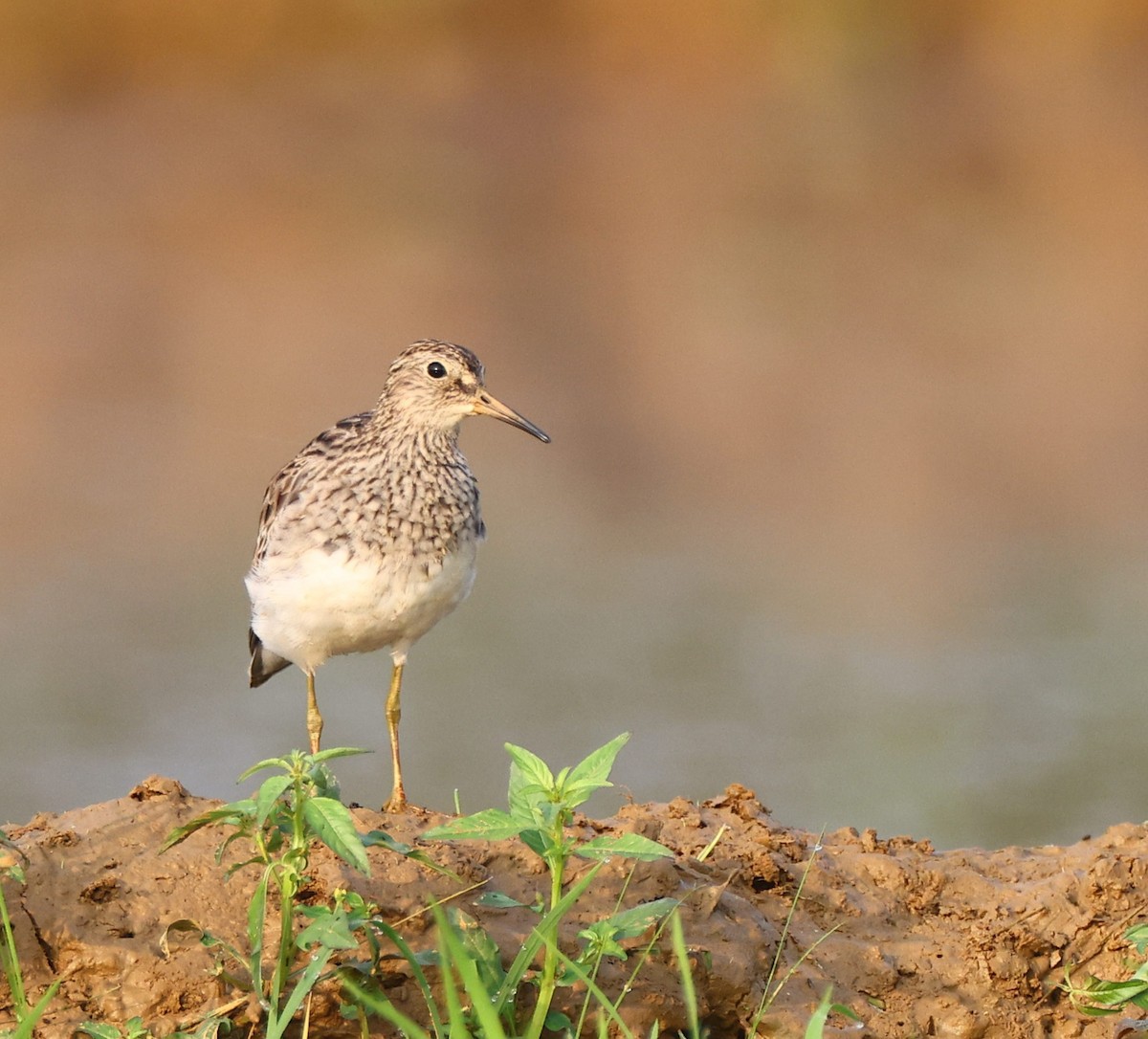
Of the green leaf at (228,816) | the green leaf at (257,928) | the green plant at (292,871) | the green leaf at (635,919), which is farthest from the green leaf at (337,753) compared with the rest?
the green leaf at (635,919)

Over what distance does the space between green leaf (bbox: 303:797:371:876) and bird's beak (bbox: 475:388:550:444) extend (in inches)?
102

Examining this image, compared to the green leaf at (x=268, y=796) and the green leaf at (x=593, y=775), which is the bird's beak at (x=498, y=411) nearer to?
the green leaf at (x=593, y=775)

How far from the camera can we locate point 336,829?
11.5ft

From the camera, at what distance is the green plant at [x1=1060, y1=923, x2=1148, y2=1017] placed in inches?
159

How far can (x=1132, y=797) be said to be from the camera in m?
10.7

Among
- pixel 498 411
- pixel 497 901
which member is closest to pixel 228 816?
pixel 497 901

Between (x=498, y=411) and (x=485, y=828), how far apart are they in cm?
259

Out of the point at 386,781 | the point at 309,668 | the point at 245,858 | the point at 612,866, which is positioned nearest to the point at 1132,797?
the point at 386,781

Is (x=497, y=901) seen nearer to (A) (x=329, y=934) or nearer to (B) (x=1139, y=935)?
(A) (x=329, y=934)

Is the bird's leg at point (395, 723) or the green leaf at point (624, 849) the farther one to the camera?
the bird's leg at point (395, 723)

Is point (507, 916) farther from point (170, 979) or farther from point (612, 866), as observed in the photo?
point (170, 979)

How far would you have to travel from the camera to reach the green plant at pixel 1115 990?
405 centimetres

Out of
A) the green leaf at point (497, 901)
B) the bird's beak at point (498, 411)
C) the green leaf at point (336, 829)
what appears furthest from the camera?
→ the bird's beak at point (498, 411)

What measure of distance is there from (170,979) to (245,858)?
355mm
